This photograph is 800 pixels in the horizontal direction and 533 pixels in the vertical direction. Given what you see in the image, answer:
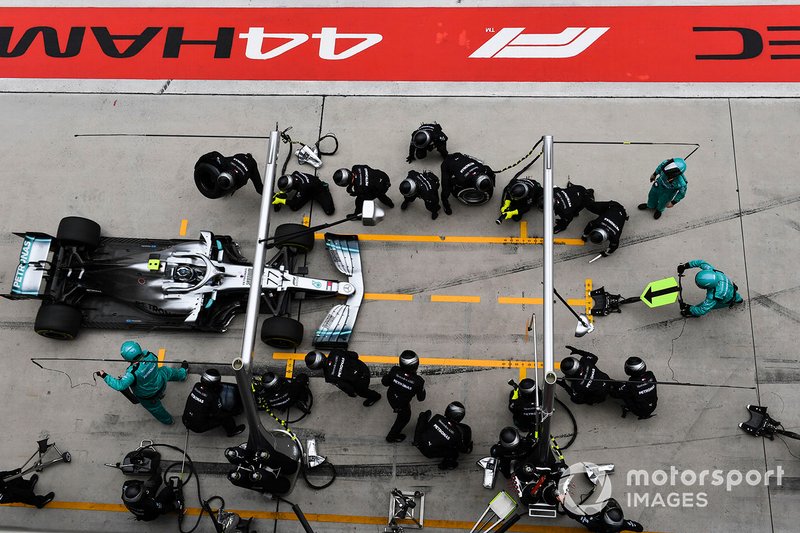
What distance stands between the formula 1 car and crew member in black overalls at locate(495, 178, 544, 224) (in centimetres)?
262

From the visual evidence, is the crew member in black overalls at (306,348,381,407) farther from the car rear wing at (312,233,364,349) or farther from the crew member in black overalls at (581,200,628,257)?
the crew member in black overalls at (581,200,628,257)

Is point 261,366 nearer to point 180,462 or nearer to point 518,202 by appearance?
point 180,462

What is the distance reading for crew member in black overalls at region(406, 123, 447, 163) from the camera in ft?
36.6

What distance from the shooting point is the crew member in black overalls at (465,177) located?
10672 mm

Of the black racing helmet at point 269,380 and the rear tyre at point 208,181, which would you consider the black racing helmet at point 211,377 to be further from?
the rear tyre at point 208,181

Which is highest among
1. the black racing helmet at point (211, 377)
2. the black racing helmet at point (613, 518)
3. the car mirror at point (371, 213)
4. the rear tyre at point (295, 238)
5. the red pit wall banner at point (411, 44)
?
the red pit wall banner at point (411, 44)

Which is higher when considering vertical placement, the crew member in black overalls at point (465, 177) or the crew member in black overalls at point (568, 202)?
the crew member in black overalls at point (465, 177)

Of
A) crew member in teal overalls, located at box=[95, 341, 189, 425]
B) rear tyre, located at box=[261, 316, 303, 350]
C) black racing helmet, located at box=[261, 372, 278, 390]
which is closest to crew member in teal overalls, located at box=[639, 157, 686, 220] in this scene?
rear tyre, located at box=[261, 316, 303, 350]

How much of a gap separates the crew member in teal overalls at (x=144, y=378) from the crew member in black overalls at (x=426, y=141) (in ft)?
18.0

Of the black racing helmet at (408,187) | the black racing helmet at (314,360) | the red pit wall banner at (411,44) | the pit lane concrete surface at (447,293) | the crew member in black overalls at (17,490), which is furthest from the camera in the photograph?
the red pit wall banner at (411,44)

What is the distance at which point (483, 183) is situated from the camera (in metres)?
10.5

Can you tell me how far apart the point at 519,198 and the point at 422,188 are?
5.34 ft

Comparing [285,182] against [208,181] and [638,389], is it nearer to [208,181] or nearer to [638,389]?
[208,181]

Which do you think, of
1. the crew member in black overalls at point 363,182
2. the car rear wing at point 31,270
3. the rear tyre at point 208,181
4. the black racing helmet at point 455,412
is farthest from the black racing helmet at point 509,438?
the car rear wing at point 31,270
